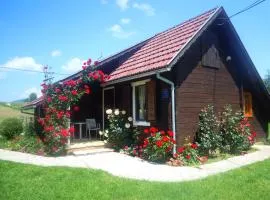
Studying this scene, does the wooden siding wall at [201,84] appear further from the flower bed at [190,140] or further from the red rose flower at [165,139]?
the red rose flower at [165,139]

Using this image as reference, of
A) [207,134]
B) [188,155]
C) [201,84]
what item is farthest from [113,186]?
[201,84]

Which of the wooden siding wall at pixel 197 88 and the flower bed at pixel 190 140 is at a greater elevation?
the wooden siding wall at pixel 197 88

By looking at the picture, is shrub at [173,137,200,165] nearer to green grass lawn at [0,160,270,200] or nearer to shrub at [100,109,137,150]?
green grass lawn at [0,160,270,200]

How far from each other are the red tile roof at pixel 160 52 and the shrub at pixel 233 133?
10.5 feet

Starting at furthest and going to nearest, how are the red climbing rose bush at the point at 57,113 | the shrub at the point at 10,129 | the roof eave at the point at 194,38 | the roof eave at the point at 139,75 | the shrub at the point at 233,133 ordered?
the shrub at the point at 10,129, the shrub at the point at 233,133, the red climbing rose bush at the point at 57,113, the roof eave at the point at 194,38, the roof eave at the point at 139,75

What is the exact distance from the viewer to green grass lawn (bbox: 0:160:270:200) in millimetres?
5605

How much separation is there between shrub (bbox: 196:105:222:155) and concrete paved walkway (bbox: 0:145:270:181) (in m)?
0.70

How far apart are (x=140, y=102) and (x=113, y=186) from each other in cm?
544

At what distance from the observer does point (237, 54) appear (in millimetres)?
12289

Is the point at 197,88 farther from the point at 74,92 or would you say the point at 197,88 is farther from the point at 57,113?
the point at 57,113

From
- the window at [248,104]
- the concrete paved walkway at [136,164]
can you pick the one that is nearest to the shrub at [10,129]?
the concrete paved walkway at [136,164]

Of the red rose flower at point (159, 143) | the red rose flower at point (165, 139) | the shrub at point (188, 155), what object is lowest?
the shrub at point (188, 155)

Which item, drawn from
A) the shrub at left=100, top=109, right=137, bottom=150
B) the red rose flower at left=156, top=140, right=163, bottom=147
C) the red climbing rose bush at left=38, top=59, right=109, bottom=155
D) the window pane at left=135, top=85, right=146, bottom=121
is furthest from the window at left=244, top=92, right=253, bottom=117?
the red climbing rose bush at left=38, top=59, right=109, bottom=155

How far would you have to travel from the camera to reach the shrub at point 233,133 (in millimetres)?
10312
